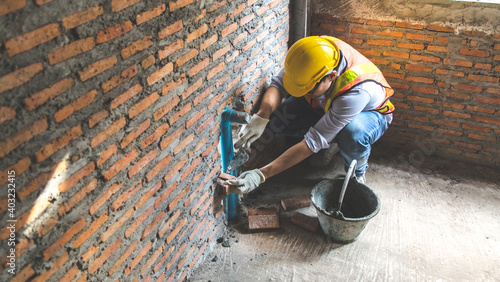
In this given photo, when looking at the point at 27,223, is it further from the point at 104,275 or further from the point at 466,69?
the point at 466,69

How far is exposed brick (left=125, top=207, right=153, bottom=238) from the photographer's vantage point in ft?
6.98

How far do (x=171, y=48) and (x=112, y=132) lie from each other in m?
0.61

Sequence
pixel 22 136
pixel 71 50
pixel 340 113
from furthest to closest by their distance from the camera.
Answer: pixel 340 113
pixel 71 50
pixel 22 136

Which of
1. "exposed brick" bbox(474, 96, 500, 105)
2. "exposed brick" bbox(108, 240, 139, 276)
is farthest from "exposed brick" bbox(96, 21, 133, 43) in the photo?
"exposed brick" bbox(474, 96, 500, 105)

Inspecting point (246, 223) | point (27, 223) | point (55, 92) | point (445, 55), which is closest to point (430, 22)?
point (445, 55)

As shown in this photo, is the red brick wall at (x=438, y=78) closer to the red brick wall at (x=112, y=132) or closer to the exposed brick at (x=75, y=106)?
the red brick wall at (x=112, y=132)

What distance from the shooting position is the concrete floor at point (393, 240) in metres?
2.88

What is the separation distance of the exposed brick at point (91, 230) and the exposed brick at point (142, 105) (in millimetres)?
528

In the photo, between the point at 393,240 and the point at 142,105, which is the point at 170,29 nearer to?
the point at 142,105

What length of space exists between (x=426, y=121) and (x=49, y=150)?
3735 millimetres

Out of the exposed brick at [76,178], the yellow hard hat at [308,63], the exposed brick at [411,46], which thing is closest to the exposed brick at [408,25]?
the exposed brick at [411,46]

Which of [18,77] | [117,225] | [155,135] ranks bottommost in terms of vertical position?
[117,225]

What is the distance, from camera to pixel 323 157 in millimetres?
3955

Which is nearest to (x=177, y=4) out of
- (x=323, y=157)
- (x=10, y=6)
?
(x=10, y=6)
